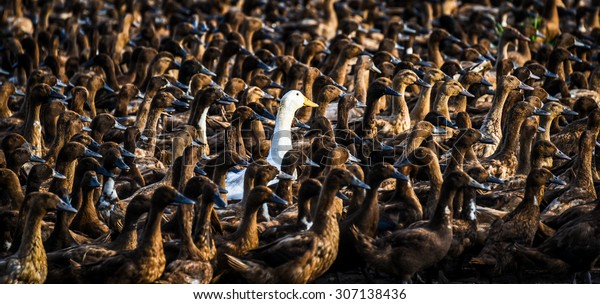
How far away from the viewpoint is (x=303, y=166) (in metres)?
14.4

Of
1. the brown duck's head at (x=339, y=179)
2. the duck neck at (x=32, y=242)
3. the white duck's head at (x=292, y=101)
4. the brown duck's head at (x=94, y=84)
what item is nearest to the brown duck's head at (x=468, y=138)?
the white duck's head at (x=292, y=101)

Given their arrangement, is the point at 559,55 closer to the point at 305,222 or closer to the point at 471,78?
the point at 471,78

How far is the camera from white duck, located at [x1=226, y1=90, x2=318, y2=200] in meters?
14.1

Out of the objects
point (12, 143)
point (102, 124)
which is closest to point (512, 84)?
point (102, 124)

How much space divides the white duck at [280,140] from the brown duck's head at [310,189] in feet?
6.12

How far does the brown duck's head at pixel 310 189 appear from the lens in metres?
12.0

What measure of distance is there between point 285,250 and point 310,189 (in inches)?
37.6

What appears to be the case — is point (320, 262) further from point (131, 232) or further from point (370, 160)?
point (370, 160)

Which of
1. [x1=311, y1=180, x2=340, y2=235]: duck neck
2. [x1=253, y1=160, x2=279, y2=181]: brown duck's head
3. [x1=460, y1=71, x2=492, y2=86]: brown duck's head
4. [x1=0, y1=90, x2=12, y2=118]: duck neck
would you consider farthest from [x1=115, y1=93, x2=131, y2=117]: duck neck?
[x1=311, y1=180, x2=340, y2=235]: duck neck

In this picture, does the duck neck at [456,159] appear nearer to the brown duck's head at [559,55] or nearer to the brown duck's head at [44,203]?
the brown duck's head at [44,203]

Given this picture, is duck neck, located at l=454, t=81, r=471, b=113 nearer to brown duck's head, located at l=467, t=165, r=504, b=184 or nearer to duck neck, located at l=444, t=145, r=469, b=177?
duck neck, located at l=444, t=145, r=469, b=177

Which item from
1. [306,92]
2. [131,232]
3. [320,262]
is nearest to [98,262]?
[131,232]

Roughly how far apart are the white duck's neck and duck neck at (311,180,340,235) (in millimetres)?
2929

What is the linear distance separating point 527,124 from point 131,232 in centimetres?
541
